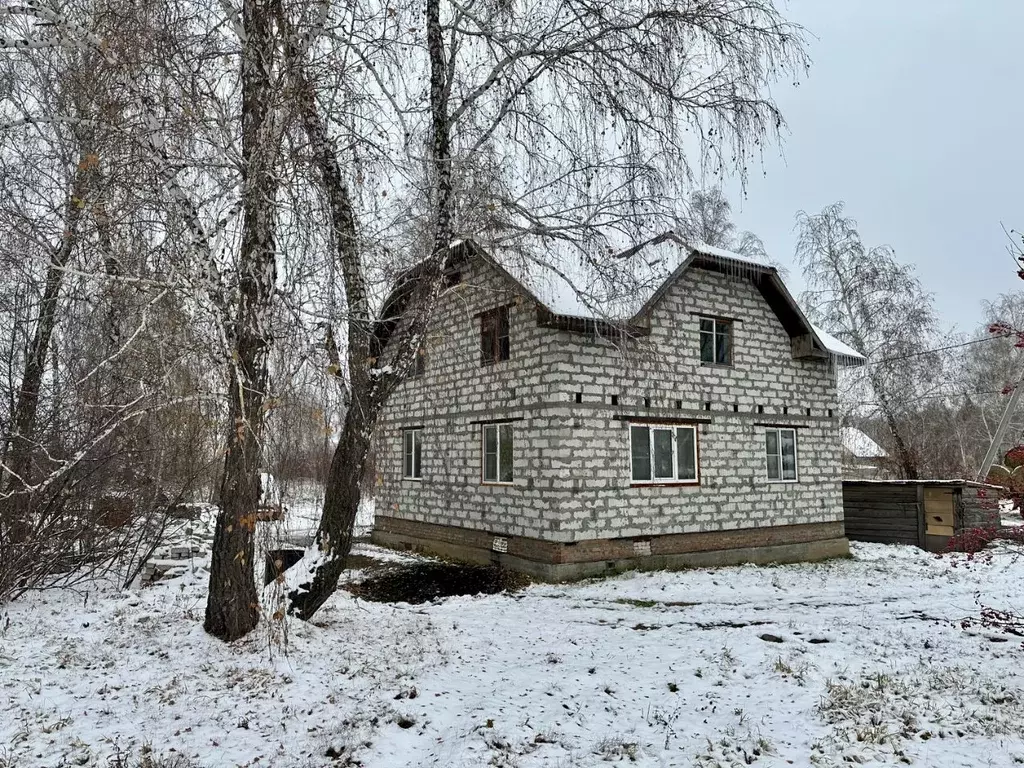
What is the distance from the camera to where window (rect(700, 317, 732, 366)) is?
13.8 m

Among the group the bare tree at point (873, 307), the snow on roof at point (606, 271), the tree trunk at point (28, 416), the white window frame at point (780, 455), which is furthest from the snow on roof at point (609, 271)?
the bare tree at point (873, 307)

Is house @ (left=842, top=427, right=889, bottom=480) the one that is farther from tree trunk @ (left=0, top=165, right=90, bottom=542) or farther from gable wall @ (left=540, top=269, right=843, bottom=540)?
tree trunk @ (left=0, top=165, right=90, bottom=542)

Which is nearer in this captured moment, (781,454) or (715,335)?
(715,335)

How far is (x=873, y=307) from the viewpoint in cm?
2586

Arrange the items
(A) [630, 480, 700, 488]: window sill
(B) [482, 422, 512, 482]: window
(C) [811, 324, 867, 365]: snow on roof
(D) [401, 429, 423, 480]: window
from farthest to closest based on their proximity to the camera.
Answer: (D) [401, 429, 423, 480]: window
(C) [811, 324, 867, 365]: snow on roof
(B) [482, 422, 512, 482]: window
(A) [630, 480, 700, 488]: window sill

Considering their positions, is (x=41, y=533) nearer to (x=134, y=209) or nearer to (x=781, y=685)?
(x=134, y=209)

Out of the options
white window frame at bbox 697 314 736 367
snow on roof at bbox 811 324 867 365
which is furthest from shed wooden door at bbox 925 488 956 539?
white window frame at bbox 697 314 736 367

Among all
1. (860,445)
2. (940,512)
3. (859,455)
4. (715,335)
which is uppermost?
(715,335)

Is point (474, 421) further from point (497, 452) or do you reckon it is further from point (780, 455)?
point (780, 455)

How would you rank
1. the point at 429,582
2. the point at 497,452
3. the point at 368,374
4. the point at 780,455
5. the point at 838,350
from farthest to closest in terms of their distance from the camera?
1. the point at 838,350
2. the point at 780,455
3. the point at 497,452
4. the point at 429,582
5. the point at 368,374

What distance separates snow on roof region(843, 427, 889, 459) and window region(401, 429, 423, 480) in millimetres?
24353

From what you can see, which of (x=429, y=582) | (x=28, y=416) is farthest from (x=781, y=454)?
(x=28, y=416)

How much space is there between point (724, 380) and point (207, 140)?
430 inches

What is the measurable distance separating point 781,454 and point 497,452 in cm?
616
